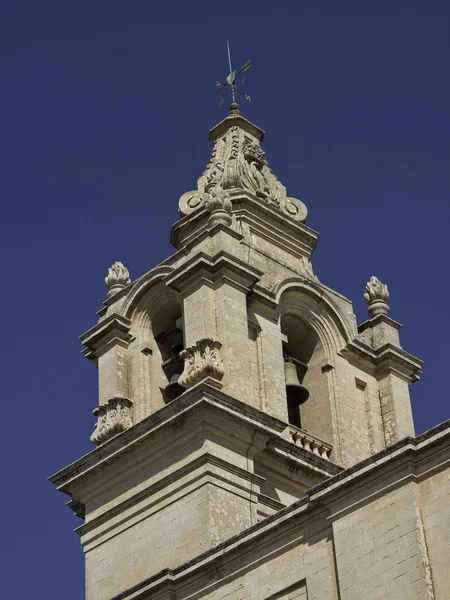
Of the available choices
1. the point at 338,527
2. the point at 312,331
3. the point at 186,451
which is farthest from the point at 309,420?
the point at 338,527

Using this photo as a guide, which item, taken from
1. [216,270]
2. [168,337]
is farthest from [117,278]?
[216,270]

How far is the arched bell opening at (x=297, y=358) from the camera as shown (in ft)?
123

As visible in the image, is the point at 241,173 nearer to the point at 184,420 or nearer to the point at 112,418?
the point at 112,418

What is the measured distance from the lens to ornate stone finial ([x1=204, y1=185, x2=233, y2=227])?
37.2 metres

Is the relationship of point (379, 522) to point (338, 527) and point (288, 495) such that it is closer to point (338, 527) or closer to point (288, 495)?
point (338, 527)

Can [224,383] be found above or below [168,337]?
below

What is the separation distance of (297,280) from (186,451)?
6055 mm

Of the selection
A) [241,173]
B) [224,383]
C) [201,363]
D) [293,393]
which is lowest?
[224,383]

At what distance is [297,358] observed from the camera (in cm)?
3856

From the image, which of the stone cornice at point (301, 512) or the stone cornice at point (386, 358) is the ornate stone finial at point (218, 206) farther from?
the stone cornice at point (301, 512)

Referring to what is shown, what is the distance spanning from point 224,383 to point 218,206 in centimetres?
471

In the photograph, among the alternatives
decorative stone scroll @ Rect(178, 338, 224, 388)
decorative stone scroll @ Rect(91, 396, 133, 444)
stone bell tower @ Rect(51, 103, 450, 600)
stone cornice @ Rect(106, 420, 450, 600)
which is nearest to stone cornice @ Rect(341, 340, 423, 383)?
stone bell tower @ Rect(51, 103, 450, 600)

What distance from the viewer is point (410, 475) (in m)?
25.3

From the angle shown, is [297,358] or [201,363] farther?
[297,358]
